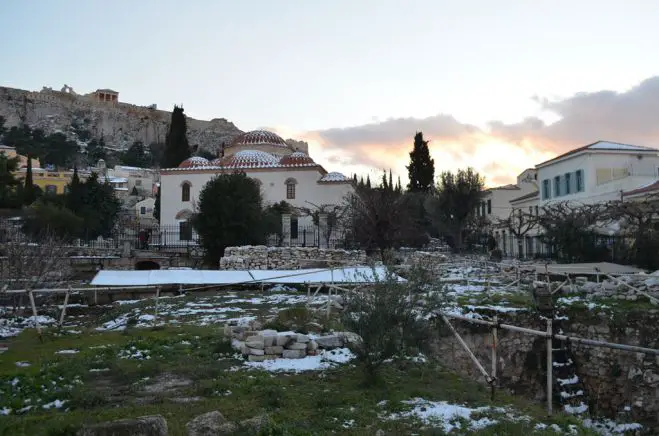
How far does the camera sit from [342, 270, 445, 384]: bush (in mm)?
7195

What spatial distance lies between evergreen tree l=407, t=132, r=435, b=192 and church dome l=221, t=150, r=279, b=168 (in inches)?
600

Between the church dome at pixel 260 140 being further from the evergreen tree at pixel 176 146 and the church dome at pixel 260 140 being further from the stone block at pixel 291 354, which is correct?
the stone block at pixel 291 354

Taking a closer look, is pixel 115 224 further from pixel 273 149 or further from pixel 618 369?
pixel 618 369

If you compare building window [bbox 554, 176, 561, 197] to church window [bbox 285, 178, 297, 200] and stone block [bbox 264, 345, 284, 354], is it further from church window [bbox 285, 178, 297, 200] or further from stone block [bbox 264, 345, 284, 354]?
stone block [bbox 264, 345, 284, 354]

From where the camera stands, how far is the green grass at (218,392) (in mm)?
5773

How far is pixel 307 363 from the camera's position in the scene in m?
8.91

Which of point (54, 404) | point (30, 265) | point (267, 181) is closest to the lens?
point (54, 404)

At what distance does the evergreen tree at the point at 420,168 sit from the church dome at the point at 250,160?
1524 cm

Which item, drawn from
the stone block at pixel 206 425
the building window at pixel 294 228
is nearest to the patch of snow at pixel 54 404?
the stone block at pixel 206 425

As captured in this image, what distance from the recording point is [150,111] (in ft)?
495

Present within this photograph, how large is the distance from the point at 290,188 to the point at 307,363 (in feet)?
131

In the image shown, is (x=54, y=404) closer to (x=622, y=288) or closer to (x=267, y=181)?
(x=622, y=288)

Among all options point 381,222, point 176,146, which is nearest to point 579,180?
point 381,222

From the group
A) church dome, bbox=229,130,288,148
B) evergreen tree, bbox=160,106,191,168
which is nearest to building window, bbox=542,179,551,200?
church dome, bbox=229,130,288,148
